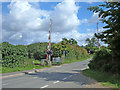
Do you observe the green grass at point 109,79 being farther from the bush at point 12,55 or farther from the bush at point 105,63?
the bush at point 12,55

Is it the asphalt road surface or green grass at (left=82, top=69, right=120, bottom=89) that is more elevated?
green grass at (left=82, top=69, right=120, bottom=89)

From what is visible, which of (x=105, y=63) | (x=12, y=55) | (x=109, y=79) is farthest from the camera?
(x=12, y=55)

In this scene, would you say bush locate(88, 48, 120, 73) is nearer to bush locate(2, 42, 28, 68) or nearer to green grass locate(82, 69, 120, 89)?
green grass locate(82, 69, 120, 89)

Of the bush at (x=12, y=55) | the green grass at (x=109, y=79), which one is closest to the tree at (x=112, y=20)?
the green grass at (x=109, y=79)

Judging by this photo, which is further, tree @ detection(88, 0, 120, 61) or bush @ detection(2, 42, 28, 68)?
bush @ detection(2, 42, 28, 68)

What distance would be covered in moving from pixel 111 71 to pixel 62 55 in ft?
105

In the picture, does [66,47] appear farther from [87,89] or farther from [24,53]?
[87,89]

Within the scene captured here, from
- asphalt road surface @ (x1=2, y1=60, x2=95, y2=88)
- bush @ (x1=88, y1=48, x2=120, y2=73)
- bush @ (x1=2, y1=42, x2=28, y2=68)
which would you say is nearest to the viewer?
asphalt road surface @ (x1=2, y1=60, x2=95, y2=88)

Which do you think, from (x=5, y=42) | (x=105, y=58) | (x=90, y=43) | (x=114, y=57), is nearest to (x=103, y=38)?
(x=114, y=57)

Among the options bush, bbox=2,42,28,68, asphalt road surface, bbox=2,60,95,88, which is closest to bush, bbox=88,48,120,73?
asphalt road surface, bbox=2,60,95,88

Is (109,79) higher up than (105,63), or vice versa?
(105,63)

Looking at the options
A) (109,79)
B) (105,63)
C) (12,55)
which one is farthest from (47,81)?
(12,55)

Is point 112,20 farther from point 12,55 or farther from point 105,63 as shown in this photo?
point 12,55

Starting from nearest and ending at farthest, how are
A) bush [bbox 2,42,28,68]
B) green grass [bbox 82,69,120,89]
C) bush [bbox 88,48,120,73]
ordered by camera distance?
green grass [bbox 82,69,120,89] < bush [bbox 88,48,120,73] < bush [bbox 2,42,28,68]
